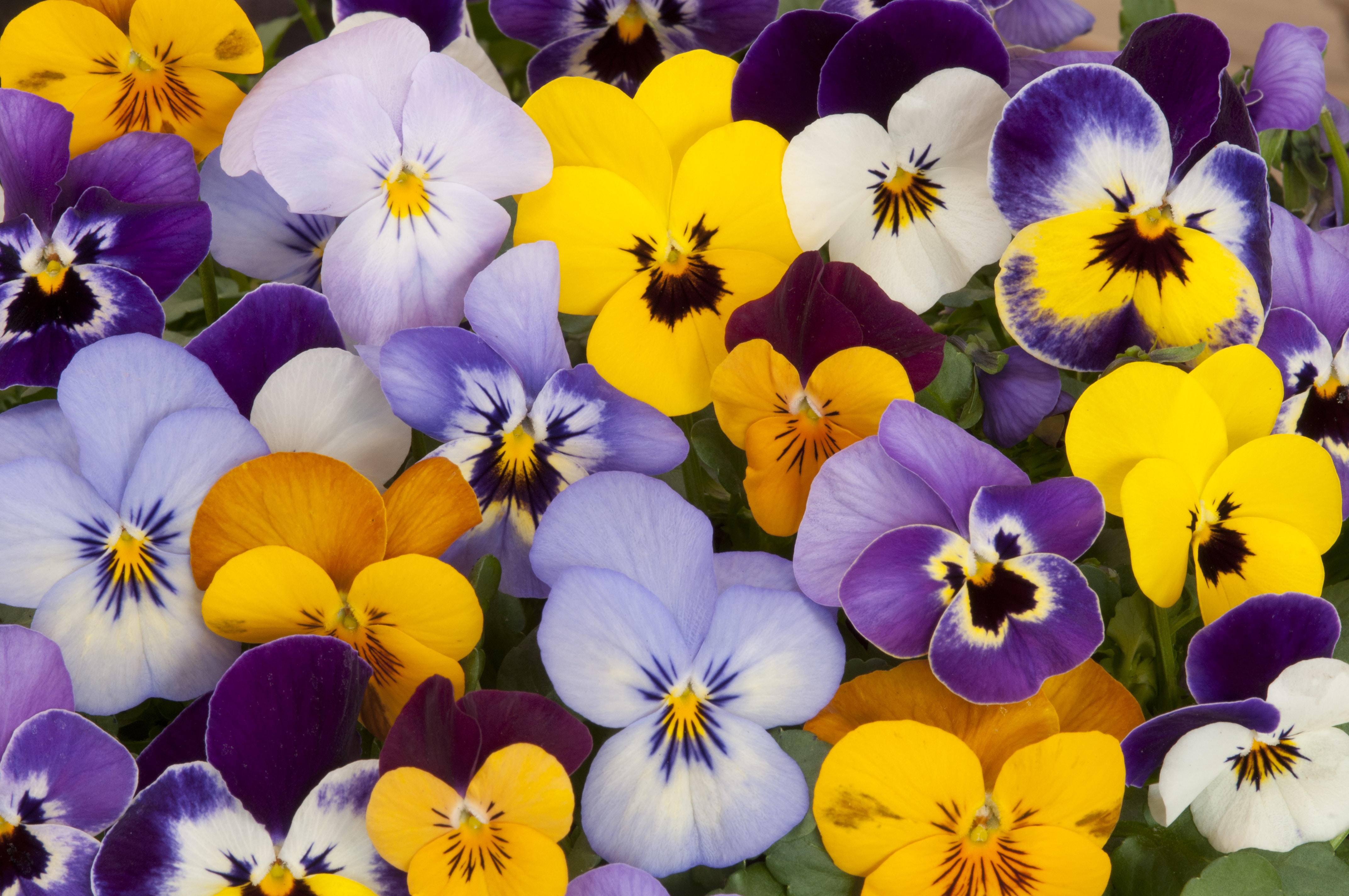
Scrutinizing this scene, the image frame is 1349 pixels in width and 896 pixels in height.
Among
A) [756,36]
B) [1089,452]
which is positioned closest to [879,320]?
[1089,452]

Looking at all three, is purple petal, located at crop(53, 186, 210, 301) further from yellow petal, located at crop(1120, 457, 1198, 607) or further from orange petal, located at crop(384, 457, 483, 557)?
yellow petal, located at crop(1120, 457, 1198, 607)

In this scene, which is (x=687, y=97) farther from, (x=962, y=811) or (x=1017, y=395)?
(x=962, y=811)

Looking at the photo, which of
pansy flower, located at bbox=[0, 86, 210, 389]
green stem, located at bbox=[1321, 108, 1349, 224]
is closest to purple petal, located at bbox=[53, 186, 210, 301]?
pansy flower, located at bbox=[0, 86, 210, 389]

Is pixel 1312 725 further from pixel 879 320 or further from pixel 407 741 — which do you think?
pixel 407 741

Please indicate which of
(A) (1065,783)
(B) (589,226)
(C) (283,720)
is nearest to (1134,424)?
(A) (1065,783)

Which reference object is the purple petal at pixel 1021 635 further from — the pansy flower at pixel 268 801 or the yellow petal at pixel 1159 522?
the pansy flower at pixel 268 801
